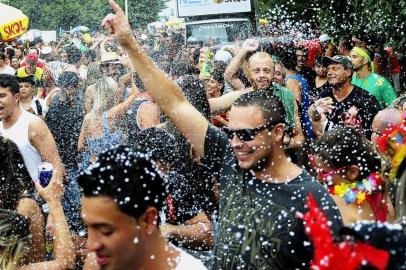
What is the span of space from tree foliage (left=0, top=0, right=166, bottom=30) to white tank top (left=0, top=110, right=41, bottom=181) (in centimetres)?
4595

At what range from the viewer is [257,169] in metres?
3.32

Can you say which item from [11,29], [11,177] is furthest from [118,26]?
[11,29]

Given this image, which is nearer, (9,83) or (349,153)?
(349,153)

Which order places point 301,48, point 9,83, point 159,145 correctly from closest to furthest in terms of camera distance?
point 159,145 → point 9,83 → point 301,48

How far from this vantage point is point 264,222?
3123mm

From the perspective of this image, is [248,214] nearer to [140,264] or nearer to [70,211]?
[140,264]

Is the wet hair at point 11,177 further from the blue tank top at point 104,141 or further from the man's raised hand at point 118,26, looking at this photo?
the blue tank top at point 104,141

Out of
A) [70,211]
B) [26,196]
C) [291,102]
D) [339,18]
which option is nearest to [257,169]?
[26,196]

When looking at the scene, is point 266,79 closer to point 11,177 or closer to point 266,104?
point 11,177

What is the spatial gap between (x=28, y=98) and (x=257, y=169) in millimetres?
5243

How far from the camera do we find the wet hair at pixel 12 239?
3303mm

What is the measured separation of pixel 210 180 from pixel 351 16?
9580 millimetres

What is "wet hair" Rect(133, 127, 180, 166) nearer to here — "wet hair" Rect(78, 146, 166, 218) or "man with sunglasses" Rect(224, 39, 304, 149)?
"man with sunglasses" Rect(224, 39, 304, 149)

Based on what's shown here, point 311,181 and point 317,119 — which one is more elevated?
point 311,181
